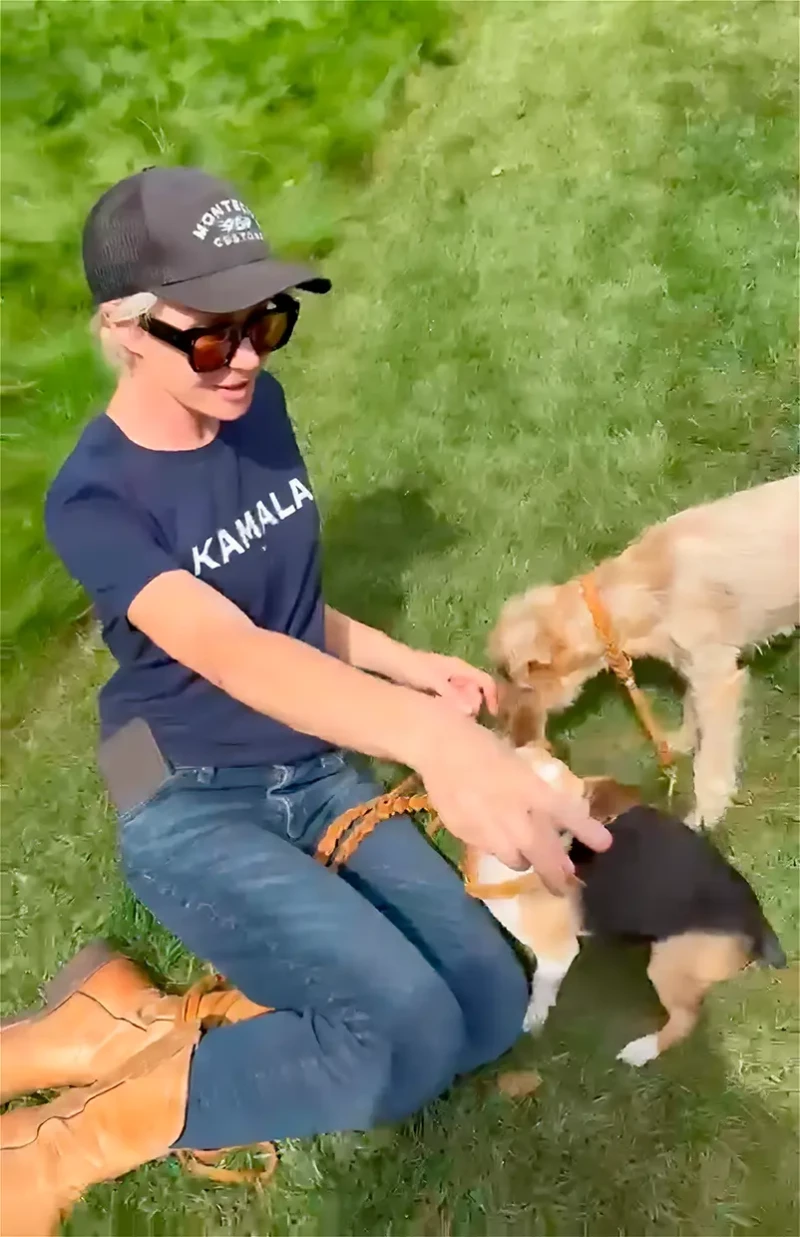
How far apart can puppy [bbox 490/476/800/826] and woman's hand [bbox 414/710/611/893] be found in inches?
49.2

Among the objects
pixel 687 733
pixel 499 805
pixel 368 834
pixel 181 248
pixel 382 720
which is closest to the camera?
pixel 499 805

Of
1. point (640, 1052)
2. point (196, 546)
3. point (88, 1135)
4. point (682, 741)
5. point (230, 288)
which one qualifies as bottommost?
point (640, 1052)

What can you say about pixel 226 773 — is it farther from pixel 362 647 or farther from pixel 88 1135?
pixel 88 1135

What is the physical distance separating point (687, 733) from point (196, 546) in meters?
1.32

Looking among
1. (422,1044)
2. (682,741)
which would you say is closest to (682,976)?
(422,1044)

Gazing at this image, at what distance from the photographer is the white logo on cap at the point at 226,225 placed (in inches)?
61.9

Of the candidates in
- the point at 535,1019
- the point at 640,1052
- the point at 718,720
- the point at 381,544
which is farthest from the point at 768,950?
the point at 381,544

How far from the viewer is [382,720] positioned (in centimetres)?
122

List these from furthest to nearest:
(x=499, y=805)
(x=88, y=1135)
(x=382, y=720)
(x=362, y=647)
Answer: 1. (x=362, y=647)
2. (x=88, y=1135)
3. (x=382, y=720)
4. (x=499, y=805)

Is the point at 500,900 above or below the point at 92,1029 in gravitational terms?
above

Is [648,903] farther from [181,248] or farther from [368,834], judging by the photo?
[181,248]

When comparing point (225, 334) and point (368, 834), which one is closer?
point (225, 334)

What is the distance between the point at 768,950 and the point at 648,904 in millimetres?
258

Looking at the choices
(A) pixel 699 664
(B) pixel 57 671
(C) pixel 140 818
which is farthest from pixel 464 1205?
(B) pixel 57 671
